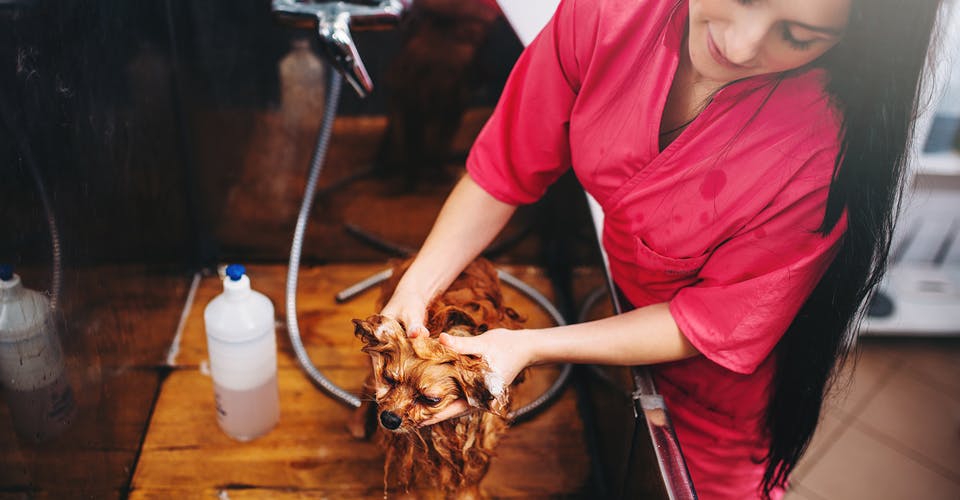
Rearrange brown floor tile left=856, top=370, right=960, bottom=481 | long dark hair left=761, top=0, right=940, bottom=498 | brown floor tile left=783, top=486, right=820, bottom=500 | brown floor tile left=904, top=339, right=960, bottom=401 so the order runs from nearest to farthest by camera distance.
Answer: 1. long dark hair left=761, top=0, right=940, bottom=498
2. brown floor tile left=783, top=486, right=820, bottom=500
3. brown floor tile left=856, top=370, right=960, bottom=481
4. brown floor tile left=904, top=339, right=960, bottom=401

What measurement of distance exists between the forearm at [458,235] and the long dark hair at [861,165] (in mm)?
470

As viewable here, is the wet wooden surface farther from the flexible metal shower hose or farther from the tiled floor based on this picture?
the tiled floor

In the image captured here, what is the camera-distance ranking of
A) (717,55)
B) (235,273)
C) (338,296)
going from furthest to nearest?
1. (338,296)
2. (235,273)
3. (717,55)

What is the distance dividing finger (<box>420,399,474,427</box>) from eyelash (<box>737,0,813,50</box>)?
57 centimetres

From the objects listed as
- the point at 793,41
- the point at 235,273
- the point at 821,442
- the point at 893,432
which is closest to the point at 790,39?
the point at 793,41

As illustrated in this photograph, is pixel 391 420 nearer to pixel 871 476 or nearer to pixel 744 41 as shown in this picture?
pixel 744 41

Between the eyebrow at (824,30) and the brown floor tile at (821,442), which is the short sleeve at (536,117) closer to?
the eyebrow at (824,30)

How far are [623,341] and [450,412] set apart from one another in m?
0.29

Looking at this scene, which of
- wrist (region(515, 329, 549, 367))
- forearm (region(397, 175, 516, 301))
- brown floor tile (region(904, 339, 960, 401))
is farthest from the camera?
brown floor tile (region(904, 339, 960, 401))

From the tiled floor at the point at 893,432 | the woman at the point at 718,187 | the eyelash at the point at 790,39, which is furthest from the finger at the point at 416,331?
the tiled floor at the point at 893,432

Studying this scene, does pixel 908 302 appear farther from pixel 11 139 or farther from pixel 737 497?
pixel 11 139

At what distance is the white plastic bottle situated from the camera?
1.37m

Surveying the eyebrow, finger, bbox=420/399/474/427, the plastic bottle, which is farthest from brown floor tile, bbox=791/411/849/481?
the plastic bottle

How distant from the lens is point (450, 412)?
983 mm
